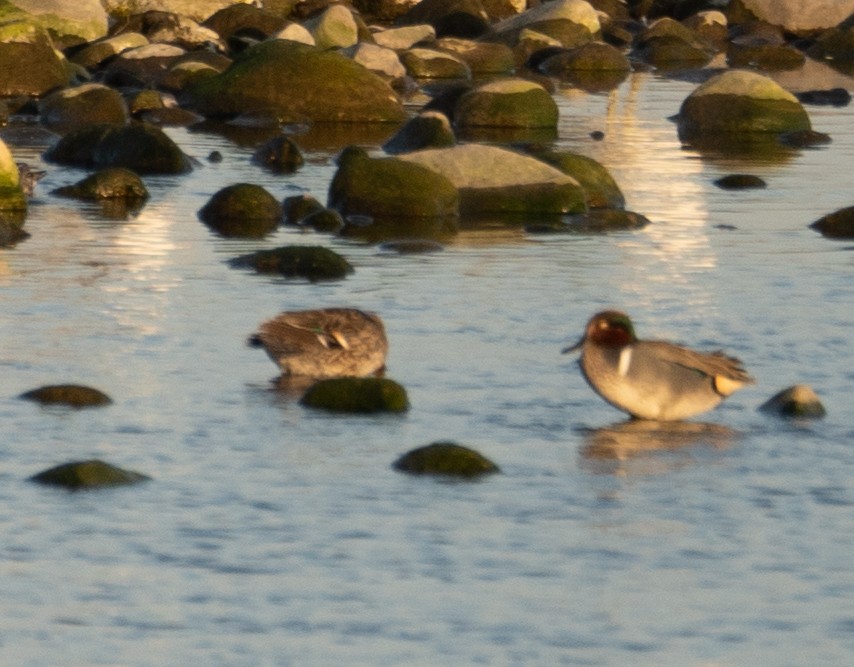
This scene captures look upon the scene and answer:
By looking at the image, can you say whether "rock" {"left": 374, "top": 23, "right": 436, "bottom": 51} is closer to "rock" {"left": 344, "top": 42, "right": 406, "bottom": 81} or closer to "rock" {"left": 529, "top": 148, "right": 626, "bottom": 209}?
"rock" {"left": 344, "top": 42, "right": 406, "bottom": 81}

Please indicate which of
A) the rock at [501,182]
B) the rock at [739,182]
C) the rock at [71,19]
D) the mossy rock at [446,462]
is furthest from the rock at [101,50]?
the mossy rock at [446,462]

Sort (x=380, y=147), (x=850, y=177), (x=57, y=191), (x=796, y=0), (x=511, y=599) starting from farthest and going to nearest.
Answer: (x=796, y=0) < (x=380, y=147) < (x=850, y=177) < (x=57, y=191) < (x=511, y=599)

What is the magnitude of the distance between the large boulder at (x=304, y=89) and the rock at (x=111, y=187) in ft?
25.4

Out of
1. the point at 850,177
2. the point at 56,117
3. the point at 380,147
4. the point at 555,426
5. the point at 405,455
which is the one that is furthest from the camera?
the point at 56,117

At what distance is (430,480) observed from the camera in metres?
10.2

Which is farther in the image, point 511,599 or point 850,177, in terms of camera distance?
point 850,177

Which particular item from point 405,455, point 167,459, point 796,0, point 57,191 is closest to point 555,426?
point 405,455

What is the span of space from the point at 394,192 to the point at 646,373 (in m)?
8.79

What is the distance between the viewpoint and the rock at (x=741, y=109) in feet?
91.3

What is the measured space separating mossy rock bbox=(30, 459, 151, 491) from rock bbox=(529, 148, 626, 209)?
10874 millimetres

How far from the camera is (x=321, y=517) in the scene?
9547 mm

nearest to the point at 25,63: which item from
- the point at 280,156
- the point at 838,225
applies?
the point at 280,156

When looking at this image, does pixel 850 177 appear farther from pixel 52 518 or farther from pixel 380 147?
pixel 52 518

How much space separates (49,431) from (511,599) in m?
3.49
